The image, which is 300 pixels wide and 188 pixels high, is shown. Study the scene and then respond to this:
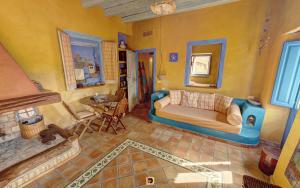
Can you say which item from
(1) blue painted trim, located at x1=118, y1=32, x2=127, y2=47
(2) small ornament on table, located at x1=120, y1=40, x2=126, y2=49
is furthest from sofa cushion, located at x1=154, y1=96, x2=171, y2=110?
(1) blue painted trim, located at x1=118, y1=32, x2=127, y2=47

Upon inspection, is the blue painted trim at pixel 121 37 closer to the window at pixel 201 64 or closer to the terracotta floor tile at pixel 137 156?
the window at pixel 201 64

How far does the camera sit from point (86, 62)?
10.8ft

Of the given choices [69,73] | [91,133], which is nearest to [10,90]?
[69,73]

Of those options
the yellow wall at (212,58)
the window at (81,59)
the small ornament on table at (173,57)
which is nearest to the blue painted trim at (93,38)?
the window at (81,59)

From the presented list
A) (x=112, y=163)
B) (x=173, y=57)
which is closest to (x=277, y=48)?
(x=173, y=57)

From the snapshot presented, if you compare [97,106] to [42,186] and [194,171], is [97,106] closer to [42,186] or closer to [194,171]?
[42,186]

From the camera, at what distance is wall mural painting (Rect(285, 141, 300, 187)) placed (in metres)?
1.19

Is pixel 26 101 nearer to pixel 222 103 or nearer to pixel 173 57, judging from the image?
pixel 173 57

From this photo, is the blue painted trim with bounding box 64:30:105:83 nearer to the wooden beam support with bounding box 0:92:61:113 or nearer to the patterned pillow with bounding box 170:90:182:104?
the wooden beam support with bounding box 0:92:61:113

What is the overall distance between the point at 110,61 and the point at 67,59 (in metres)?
1.18

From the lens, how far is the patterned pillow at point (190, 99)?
129 inches

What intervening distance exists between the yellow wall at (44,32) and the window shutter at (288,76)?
410 cm

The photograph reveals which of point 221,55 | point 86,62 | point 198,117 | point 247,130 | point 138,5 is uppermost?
point 138,5

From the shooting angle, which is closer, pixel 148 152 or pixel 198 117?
pixel 148 152
